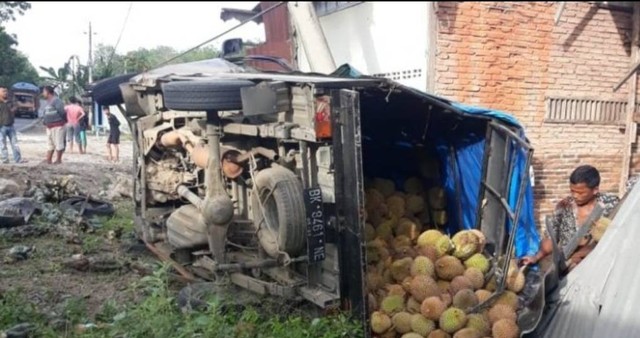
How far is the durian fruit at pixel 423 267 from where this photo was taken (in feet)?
15.7

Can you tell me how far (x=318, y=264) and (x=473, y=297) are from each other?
127 cm

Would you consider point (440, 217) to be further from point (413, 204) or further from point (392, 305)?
point (392, 305)

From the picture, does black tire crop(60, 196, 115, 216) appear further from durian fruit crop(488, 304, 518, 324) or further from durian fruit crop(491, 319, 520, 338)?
durian fruit crop(491, 319, 520, 338)

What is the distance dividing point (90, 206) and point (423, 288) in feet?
17.6

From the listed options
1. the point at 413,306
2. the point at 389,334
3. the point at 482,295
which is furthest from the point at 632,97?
the point at 389,334

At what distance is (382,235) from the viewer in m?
5.51

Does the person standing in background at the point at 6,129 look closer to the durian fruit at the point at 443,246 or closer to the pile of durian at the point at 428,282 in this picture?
the pile of durian at the point at 428,282

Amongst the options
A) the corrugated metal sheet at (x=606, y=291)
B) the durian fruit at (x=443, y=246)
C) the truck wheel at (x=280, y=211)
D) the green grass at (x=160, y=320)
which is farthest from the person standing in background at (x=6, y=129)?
the corrugated metal sheet at (x=606, y=291)

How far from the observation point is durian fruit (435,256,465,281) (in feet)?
15.8

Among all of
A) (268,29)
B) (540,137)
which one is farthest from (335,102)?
(268,29)

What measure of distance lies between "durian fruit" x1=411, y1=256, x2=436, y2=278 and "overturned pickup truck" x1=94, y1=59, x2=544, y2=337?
1 cm

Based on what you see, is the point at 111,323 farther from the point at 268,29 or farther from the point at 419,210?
the point at 268,29

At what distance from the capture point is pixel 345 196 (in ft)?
14.0

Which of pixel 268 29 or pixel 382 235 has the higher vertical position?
pixel 268 29
